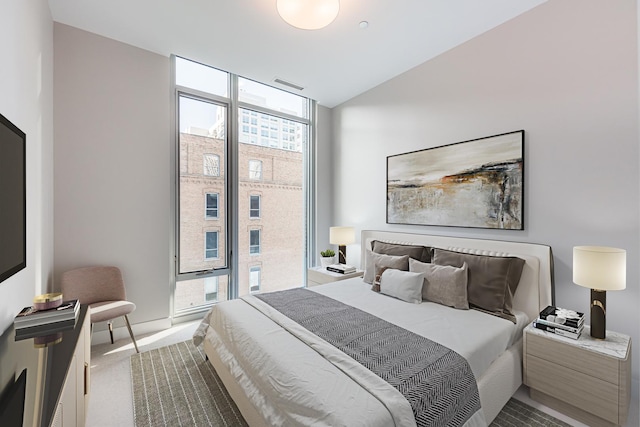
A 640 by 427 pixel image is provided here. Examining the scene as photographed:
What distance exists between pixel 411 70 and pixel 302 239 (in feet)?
9.03

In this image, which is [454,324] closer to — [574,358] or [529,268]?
[574,358]

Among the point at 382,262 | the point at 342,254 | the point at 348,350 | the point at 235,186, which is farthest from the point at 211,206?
the point at 348,350

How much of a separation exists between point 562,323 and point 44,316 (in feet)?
10.6

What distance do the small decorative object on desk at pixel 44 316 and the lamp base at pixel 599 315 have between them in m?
3.30

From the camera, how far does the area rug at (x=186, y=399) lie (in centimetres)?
181

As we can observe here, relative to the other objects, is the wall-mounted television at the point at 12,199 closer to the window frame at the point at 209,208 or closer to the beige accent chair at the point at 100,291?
the beige accent chair at the point at 100,291

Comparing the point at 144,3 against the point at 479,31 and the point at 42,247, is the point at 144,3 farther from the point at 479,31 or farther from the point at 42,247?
the point at 479,31

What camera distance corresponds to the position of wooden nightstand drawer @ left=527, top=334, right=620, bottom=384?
1632mm

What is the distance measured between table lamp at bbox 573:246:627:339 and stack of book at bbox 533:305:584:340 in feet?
0.29

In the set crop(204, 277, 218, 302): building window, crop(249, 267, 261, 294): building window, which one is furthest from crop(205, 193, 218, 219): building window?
crop(249, 267, 261, 294): building window

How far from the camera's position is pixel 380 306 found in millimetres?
2346

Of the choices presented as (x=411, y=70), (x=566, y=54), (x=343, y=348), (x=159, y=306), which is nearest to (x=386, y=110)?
(x=411, y=70)

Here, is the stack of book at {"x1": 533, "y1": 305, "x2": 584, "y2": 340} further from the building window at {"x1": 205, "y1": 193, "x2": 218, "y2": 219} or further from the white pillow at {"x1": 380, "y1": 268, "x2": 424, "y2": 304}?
the building window at {"x1": 205, "y1": 193, "x2": 218, "y2": 219}

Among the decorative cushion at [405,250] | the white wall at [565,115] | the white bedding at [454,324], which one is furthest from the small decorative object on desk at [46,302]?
the white wall at [565,115]
